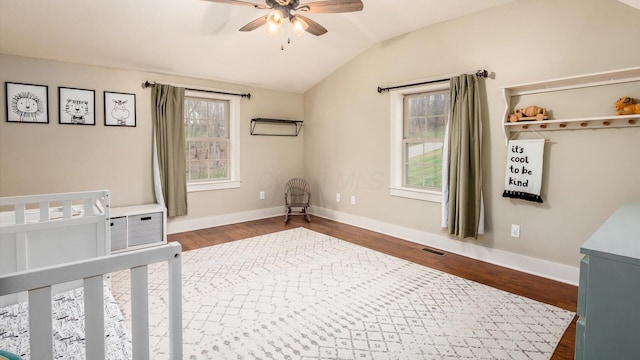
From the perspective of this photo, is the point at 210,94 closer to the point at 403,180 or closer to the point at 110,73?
the point at 110,73

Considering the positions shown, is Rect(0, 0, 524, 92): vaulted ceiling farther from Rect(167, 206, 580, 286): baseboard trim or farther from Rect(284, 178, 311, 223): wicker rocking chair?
Rect(167, 206, 580, 286): baseboard trim

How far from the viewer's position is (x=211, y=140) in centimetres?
493

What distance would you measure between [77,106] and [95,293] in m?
3.65

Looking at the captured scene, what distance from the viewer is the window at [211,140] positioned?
15.5 feet

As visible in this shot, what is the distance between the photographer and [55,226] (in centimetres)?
204

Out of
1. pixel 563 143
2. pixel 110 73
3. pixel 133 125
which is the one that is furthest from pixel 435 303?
pixel 110 73

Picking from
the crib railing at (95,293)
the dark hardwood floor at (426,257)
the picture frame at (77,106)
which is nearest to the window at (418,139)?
the dark hardwood floor at (426,257)

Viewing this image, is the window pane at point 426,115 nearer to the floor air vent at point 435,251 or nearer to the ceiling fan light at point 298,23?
the floor air vent at point 435,251

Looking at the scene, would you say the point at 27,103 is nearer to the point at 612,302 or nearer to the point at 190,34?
the point at 190,34

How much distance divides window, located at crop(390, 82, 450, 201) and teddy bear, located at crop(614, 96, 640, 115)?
5.22ft

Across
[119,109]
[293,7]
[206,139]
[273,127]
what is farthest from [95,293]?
[273,127]

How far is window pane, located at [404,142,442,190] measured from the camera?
4094 millimetres

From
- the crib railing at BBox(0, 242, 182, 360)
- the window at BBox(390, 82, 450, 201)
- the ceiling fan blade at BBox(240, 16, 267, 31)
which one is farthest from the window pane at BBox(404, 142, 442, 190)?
the crib railing at BBox(0, 242, 182, 360)

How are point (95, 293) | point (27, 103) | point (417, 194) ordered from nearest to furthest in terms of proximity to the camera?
1. point (95, 293)
2. point (27, 103)
3. point (417, 194)
